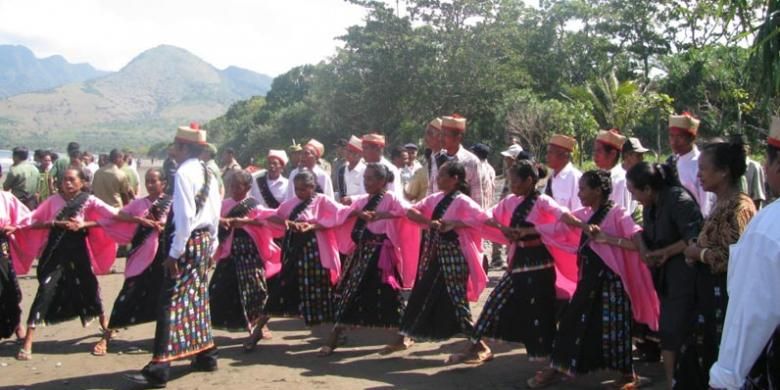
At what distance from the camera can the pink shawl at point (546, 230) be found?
590 cm

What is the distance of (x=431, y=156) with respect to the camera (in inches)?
318

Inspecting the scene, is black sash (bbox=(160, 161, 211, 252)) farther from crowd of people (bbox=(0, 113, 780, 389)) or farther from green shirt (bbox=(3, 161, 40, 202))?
green shirt (bbox=(3, 161, 40, 202))

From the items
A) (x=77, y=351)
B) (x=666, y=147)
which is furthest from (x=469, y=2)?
(x=77, y=351)

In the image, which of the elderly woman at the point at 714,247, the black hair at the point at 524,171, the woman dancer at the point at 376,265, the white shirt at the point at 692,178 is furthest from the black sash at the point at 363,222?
the elderly woman at the point at 714,247

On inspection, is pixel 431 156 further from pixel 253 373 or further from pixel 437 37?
pixel 437 37

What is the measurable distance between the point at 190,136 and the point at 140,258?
1.66 m

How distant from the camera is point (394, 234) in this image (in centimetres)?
698

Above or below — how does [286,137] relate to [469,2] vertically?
below

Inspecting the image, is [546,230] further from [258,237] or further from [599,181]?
[258,237]

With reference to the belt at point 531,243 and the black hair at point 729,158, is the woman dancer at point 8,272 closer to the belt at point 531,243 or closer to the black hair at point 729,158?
the belt at point 531,243

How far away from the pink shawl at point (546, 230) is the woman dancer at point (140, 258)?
300 centimetres

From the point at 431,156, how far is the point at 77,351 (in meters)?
3.89

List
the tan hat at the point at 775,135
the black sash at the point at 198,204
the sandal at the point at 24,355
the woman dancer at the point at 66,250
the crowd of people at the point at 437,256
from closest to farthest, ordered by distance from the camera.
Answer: the tan hat at the point at 775,135, the crowd of people at the point at 437,256, the black sash at the point at 198,204, the sandal at the point at 24,355, the woman dancer at the point at 66,250

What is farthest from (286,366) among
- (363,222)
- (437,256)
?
(437,256)
